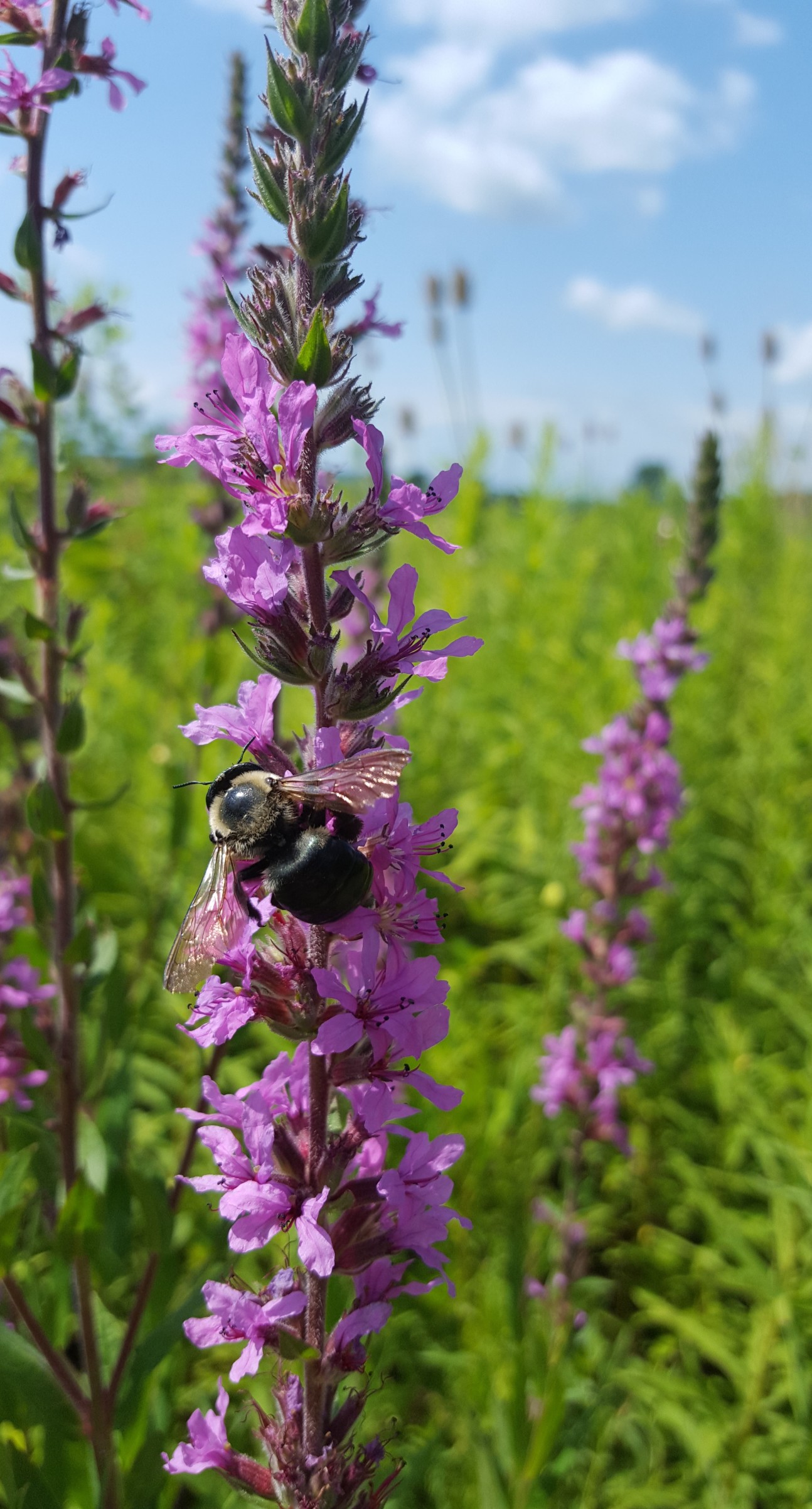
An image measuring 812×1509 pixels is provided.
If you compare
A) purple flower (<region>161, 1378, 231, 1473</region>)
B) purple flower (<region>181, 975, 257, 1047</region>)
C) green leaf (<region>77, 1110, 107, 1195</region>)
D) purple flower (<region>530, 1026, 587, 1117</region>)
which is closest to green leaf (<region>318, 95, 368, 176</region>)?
purple flower (<region>181, 975, 257, 1047</region>)

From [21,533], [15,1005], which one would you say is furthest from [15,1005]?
[21,533]

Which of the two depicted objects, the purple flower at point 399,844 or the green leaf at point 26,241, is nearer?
the purple flower at point 399,844

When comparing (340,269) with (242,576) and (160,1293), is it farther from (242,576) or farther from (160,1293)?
(160,1293)

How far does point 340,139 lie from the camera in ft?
5.03

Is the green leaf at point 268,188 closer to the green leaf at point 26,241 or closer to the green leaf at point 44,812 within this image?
the green leaf at point 26,241

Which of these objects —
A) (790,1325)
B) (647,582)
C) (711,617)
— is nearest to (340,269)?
(790,1325)

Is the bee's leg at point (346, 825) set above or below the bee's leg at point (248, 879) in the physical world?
above

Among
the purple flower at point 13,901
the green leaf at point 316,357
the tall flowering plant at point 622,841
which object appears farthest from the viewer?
the tall flowering plant at point 622,841

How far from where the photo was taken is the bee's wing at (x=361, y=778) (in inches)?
56.3

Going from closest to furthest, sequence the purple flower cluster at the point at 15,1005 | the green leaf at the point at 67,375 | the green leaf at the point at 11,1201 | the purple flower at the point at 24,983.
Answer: the green leaf at the point at 11,1201 < the green leaf at the point at 67,375 < the purple flower cluster at the point at 15,1005 < the purple flower at the point at 24,983

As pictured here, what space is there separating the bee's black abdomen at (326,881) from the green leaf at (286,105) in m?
1.15

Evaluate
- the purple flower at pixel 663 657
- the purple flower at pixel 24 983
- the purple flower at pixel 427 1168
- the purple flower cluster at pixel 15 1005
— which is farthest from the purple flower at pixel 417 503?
the purple flower at pixel 663 657

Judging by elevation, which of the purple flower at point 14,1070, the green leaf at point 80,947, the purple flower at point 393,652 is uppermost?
the purple flower at point 393,652

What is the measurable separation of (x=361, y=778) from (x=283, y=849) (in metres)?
0.24
